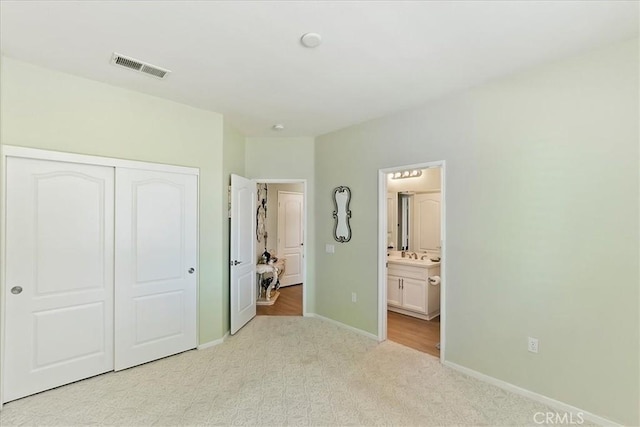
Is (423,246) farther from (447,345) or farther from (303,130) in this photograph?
(303,130)

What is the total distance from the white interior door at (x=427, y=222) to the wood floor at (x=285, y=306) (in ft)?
7.30

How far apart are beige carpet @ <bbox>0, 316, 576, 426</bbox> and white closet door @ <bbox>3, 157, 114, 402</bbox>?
201 mm

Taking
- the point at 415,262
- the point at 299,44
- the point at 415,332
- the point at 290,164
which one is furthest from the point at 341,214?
the point at 299,44

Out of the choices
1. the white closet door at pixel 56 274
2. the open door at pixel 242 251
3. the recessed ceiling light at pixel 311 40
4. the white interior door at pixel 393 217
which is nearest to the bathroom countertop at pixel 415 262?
the white interior door at pixel 393 217

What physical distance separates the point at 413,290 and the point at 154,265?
132 inches

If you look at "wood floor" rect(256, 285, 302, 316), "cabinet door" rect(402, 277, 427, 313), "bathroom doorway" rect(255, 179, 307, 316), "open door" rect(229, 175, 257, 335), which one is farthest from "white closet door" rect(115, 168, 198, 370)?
"cabinet door" rect(402, 277, 427, 313)

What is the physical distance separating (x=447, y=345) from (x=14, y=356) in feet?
12.1

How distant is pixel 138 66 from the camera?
7.81 feet

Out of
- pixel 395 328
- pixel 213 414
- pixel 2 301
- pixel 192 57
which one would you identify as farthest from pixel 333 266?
pixel 2 301

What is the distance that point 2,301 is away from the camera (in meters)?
2.26

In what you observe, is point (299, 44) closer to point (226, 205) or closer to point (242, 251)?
point (226, 205)

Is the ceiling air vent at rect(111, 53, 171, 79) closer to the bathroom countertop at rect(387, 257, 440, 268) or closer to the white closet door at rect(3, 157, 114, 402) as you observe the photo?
the white closet door at rect(3, 157, 114, 402)

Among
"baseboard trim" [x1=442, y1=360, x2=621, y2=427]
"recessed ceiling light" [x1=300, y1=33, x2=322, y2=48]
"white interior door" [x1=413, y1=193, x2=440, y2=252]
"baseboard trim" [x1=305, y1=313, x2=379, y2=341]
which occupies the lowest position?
"baseboard trim" [x1=305, y1=313, x2=379, y2=341]

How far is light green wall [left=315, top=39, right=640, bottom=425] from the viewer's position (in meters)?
2.03
